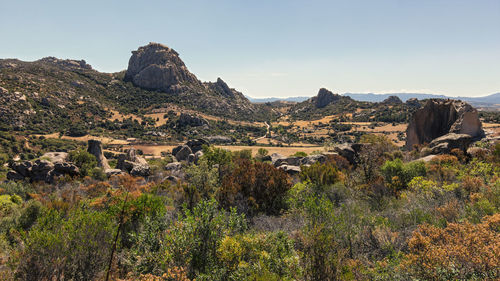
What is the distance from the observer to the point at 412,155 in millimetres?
29453

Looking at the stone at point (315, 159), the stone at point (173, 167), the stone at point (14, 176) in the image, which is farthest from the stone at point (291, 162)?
the stone at point (14, 176)

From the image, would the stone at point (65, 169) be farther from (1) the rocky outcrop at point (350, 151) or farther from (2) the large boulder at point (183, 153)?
(1) the rocky outcrop at point (350, 151)

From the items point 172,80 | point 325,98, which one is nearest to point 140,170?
point 172,80

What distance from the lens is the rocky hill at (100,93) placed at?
78062mm

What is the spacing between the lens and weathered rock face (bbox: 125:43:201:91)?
143m

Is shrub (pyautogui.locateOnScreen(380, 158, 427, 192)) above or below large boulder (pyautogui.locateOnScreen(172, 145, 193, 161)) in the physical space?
above

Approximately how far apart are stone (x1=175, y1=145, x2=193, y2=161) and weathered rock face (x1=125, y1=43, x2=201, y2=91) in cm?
10757

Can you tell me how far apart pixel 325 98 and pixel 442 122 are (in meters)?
Answer: 151

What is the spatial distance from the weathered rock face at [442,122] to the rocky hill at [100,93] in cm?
9925

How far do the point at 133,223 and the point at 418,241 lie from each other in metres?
12.6

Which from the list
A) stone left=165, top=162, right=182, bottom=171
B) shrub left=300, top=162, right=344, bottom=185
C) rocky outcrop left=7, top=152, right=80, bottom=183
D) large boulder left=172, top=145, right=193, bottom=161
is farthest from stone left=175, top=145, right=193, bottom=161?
shrub left=300, top=162, right=344, bottom=185

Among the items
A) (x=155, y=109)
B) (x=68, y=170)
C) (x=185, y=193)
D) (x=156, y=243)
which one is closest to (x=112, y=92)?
(x=155, y=109)

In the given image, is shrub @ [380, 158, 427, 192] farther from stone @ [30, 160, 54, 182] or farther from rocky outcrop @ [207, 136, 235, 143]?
rocky outcrop @ [207, 136, 235, 143]

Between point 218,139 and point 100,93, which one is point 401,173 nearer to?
point 218,139
